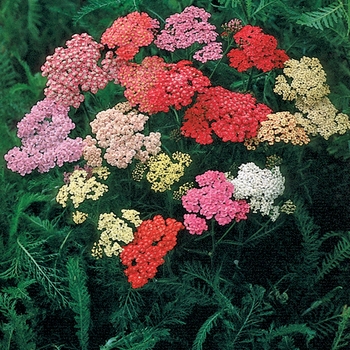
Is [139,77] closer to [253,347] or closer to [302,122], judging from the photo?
[302,122]

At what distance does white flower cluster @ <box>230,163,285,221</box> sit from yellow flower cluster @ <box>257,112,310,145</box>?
0.12 m

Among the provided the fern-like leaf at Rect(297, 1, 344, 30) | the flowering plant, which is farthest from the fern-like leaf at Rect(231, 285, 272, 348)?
the fern-like leaf at Rect(297, 1, 344, 30)

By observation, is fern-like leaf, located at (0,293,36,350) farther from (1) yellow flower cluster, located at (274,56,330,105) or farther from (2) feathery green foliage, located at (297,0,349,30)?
(2) feathery green foliage, located at (297,0,349,30)

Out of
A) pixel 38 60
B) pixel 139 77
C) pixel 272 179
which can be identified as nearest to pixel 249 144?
pixel 272 179

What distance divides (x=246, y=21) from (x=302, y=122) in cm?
54

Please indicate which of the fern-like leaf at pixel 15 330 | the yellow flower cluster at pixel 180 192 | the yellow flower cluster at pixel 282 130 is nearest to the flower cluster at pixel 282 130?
the yellow flower cluster at pixel 282 130

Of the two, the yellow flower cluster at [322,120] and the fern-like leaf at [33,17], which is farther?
the fern-like leaf at [33,17]

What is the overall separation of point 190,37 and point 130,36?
0.23 m

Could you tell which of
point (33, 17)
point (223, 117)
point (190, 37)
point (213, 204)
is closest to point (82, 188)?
point (213, 204)

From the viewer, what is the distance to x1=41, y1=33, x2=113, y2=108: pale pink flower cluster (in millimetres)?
2035

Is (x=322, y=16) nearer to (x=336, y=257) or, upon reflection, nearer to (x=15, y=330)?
(x=336, y=257)

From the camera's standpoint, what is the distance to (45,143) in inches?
A: 78.7

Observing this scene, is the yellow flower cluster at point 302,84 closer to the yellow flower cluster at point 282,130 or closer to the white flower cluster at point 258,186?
the yellow flower cluster at point 282,130

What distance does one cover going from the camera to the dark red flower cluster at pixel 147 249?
1765mm
